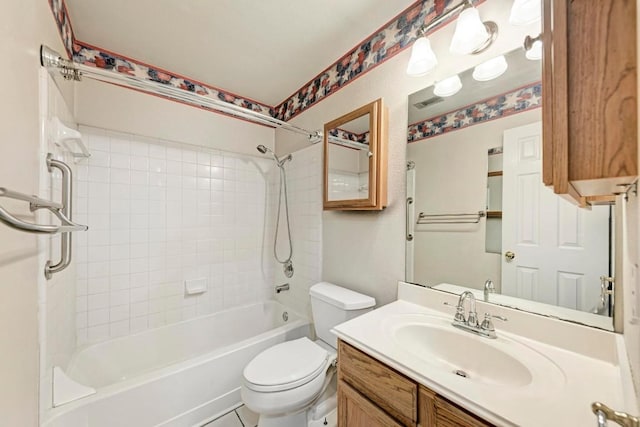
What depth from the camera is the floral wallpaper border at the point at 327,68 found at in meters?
1.23

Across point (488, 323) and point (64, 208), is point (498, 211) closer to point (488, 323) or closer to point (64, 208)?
point (488, 323)

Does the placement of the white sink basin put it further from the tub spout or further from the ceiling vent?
the tub spout

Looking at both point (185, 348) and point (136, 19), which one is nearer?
point (136, 19)

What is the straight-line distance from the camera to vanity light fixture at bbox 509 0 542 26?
34.0 inches

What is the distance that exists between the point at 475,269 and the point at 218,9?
189 centimetres

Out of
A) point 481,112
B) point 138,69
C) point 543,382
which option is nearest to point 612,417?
point 543,382

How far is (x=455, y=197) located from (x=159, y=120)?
2.19 meters

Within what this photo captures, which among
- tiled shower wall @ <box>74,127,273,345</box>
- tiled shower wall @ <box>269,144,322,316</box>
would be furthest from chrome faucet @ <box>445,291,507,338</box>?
tiled shower wall @ <box>74,127,273,345</box>

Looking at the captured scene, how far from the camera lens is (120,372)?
1.65 m

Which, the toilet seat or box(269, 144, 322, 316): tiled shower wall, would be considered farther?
box(269, 144, 322, 316): tiled shower wall

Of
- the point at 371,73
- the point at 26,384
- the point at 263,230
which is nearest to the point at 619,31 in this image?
the point at 371,73

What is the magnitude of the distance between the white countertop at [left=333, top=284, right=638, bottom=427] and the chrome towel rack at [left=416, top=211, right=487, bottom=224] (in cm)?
39

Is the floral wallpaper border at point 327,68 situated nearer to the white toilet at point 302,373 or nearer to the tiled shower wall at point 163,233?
the tiled shower wall at point 163,233

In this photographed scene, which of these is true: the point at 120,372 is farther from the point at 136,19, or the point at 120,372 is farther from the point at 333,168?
the point at 136,19
